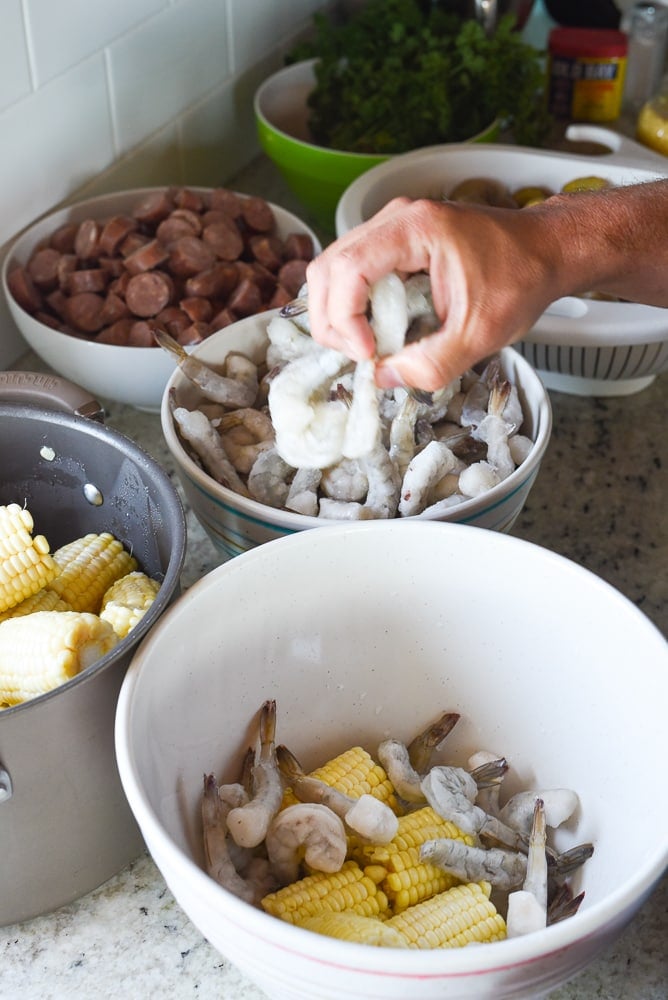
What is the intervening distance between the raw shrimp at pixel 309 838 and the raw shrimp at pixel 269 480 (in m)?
0.29


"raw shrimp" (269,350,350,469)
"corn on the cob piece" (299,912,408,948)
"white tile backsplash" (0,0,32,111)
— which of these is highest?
"white tile backsplash" (0,0,32,111)

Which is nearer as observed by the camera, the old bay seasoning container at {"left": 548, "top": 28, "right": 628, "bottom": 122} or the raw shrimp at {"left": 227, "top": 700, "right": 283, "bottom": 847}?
the raw shrimp at {"left": 227, "top": 700, "right": 283, "bottom": 847}

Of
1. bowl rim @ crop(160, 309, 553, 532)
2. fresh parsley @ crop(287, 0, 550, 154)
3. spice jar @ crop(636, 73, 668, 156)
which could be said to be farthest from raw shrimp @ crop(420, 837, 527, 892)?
spice jar @ crop(636, 73, 668, 156)

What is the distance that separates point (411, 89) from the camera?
1404 millimetres

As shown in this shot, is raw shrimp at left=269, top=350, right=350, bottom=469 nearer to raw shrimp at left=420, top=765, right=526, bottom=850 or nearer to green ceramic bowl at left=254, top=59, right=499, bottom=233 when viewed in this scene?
raw shrimp at left=420, top=765, right=526, bottom=850

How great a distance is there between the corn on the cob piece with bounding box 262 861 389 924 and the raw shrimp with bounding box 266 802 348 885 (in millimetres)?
10

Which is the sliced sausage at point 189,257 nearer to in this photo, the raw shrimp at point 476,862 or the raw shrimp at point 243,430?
the raw shrimp at point 243,430

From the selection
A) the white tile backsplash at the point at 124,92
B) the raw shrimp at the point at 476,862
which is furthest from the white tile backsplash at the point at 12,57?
the raw shrimp at the point at 476,862

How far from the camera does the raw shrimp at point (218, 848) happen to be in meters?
0.67

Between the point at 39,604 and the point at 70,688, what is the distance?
0.21 meters

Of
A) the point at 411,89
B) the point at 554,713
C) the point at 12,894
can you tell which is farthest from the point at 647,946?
the point at 411,89

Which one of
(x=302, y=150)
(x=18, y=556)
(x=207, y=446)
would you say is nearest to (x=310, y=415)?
(x=207, y=446)

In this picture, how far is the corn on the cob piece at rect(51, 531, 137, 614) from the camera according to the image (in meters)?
0.83

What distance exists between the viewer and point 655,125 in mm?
1490
